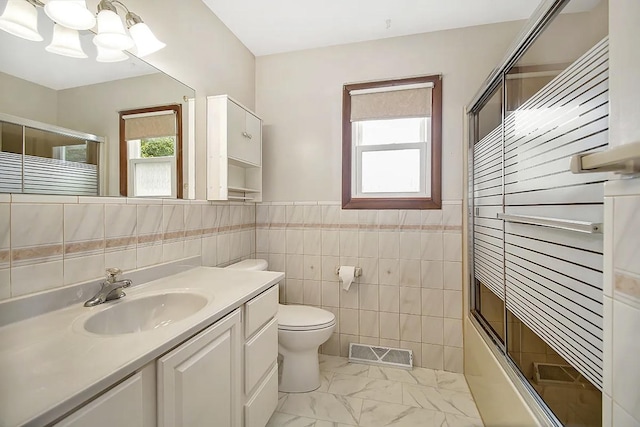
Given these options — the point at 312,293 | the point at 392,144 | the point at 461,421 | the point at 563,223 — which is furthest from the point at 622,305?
the point at 312,293

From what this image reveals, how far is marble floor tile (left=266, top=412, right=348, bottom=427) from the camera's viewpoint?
1521 mm

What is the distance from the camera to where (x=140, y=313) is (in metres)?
1.15

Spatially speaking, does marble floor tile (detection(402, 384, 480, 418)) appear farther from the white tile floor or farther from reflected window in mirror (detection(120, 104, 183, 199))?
reflected window in mirror (detection(120, 104, 183, 199))

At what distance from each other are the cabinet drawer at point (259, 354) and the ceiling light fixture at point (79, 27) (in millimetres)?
1389

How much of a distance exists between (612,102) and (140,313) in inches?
65.6

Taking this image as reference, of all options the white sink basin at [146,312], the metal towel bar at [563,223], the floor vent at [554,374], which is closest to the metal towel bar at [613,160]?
the metal towel bar at [563,223]

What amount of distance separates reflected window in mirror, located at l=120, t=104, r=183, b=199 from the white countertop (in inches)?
22.7

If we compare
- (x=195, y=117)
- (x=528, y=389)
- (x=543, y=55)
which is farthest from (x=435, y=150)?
(x=195, y=117)

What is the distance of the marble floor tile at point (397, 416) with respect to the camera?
1.54 meters

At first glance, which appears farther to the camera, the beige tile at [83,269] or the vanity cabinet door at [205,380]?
the beige tile at [83,269]

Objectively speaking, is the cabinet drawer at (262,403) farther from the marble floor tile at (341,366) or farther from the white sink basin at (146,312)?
the marble floor tile at (341,366)

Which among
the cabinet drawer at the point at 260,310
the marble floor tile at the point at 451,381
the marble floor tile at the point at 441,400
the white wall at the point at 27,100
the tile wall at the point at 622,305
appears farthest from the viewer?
the marble floor tile at the point at 451,381

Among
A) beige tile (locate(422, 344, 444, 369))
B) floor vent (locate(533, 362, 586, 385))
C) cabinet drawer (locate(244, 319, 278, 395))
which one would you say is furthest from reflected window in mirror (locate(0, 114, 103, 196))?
beige tile (locate(422, 344, 444, 369))

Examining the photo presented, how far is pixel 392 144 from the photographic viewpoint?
2.23 m
